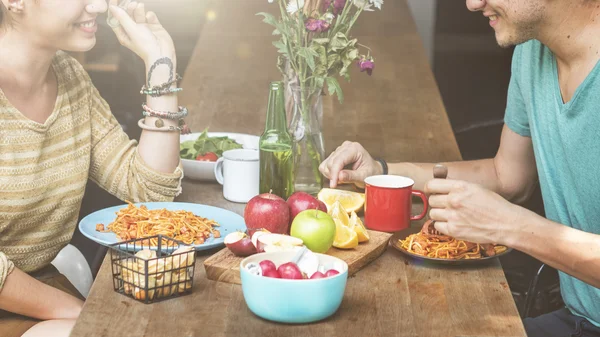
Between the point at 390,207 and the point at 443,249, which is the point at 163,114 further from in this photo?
the point at 443,249

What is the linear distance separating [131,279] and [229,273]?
0.16m

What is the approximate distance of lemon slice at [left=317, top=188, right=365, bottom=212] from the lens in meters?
1.75

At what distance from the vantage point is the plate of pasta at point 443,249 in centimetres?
148

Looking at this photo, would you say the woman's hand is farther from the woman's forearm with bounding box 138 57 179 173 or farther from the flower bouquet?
the flower bouquet

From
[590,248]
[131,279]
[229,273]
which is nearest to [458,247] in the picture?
[590,248]

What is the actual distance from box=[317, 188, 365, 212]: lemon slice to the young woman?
33 centimetres

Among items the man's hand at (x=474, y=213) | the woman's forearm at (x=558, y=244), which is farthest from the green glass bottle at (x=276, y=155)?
the woman's forearm at (x=558, y=244)

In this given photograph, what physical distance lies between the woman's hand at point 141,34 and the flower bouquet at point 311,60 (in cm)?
23

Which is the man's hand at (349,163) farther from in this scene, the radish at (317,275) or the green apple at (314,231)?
the radish at (317,275)

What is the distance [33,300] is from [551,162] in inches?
41.9

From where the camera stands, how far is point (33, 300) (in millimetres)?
1495

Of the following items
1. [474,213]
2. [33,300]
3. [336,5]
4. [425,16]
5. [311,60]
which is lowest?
[425,16]

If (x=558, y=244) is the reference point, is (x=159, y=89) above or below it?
above

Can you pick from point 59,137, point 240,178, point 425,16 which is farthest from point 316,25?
point 425,16
